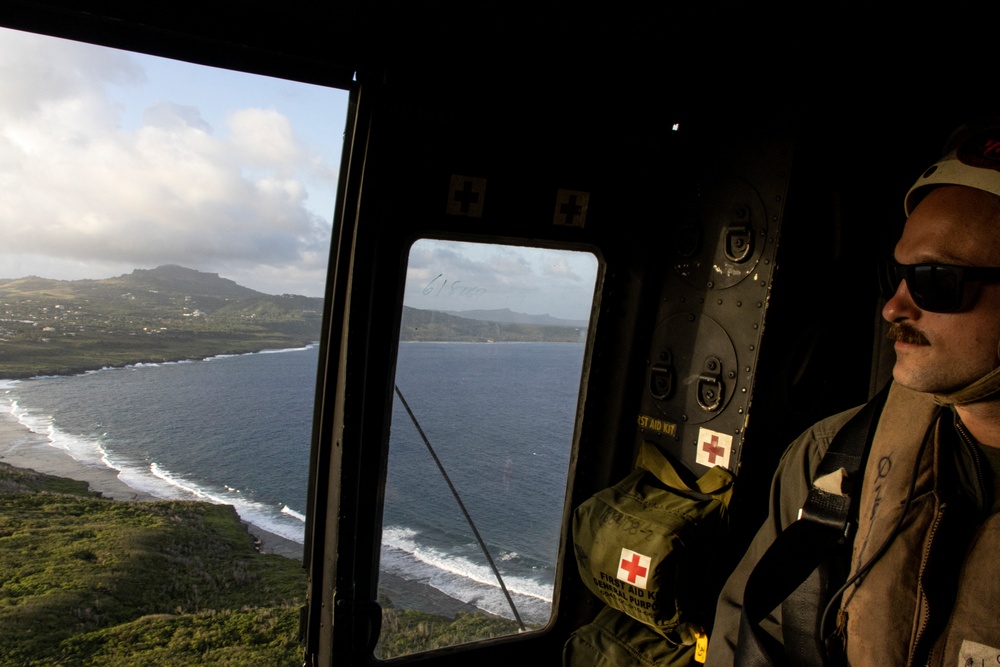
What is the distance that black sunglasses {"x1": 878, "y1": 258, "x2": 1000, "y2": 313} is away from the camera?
128 cm

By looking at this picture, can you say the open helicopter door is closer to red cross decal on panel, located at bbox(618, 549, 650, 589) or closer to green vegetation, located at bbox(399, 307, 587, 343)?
green vegetation, located at bbox(399, 307, 587, 343)

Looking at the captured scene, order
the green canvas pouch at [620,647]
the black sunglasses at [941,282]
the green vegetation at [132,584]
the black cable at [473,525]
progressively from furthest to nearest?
the green vegetation at [132,584], the black cable at [473,525], the green canvas pouch at [620,647], the black sunglasses at [941,282]

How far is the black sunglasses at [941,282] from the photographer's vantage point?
128cm

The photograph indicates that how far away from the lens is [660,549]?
6.76 feet

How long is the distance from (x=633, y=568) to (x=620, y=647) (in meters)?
0.42

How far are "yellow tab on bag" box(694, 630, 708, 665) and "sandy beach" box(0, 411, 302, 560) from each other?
54.1 inches

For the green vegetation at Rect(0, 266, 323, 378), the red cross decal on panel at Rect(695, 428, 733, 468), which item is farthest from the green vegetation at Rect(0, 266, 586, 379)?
the red cross decal on panel at Rect(695, 428, 733, 468)

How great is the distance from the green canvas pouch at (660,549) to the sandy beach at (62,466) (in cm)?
106

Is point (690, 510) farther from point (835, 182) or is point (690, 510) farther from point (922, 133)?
point (922, 133)

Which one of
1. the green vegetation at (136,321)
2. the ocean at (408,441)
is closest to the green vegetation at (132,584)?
the ocean at (408,441)

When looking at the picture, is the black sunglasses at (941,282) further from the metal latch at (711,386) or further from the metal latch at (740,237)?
the metal latch at (711,386)

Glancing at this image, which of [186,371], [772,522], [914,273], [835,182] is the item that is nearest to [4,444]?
[186,371]

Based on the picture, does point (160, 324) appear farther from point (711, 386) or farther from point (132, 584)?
point (711, 386)

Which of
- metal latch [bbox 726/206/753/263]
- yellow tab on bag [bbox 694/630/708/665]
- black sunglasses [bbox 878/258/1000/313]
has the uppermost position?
metal latch [bbox 726/206/753/263]
